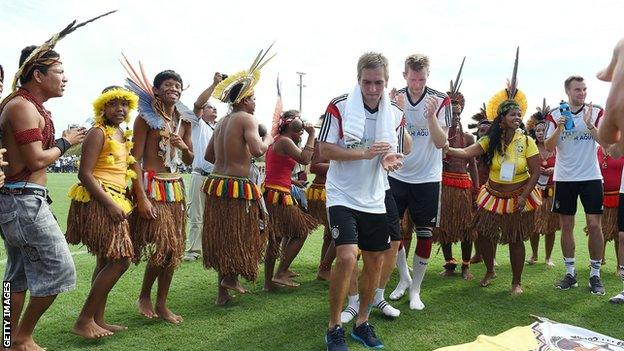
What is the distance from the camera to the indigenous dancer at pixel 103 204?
3941 millimetres

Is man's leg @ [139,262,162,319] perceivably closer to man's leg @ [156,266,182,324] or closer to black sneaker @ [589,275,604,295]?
man's leg @ [156,266,182,324]

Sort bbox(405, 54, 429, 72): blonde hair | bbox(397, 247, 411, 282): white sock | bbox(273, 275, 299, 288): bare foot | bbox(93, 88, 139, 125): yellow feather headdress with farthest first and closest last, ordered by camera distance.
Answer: bbox(273, 275, 299, 288): bare foot → bbox(397, 247, 411, 282): white sock → bbox(405, 54, 429, 72): blonde hair → bbox(93, 88, 139, 125): yellow feather headdress

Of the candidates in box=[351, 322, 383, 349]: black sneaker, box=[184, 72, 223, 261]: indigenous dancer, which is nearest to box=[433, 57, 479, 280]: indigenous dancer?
box=[351, 322, 383, 349]: black sneaker

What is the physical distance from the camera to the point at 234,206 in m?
4.91

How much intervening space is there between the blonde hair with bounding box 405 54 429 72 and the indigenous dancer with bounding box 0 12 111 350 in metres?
2.83

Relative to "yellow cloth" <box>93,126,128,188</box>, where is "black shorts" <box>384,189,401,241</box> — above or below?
below

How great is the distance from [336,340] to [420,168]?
6.31 feet

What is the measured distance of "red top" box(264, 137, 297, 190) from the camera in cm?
570

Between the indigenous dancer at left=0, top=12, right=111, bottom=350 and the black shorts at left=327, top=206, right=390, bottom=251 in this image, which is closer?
the indigenous dancer at left=0, top=12, right=111, bottom=350

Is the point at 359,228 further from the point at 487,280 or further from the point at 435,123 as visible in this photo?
the point at 487,280

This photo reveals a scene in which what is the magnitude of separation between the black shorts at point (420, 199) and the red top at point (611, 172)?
279 cm

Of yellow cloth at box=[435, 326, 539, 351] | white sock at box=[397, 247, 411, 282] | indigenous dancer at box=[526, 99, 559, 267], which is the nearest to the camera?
yellow cloth at box=[435, 326, 539, 351]

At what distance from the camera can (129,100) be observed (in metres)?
4.14

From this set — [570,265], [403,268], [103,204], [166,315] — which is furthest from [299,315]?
[570,265]
